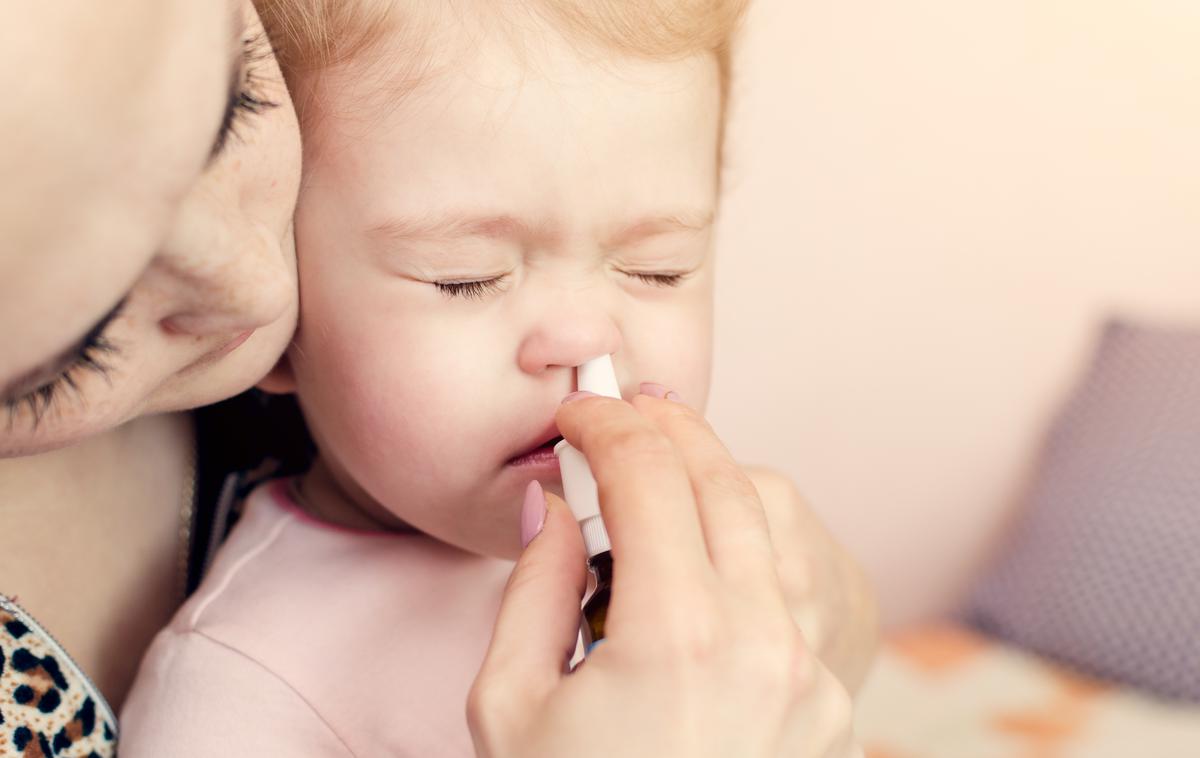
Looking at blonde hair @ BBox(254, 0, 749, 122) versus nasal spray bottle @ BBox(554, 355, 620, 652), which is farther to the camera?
blonde hair @ BBox(254, 0, 749, 122)

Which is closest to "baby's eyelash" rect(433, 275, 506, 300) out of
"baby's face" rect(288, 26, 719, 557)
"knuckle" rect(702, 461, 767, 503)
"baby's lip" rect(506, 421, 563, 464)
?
"baby's face" rect(288, 26, 719, 557)

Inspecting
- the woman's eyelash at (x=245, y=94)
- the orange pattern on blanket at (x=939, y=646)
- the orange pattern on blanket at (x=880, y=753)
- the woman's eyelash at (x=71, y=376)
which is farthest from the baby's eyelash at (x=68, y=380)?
the orange pattern on blanket at (x=939, y=646)

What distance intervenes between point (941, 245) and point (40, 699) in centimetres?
166

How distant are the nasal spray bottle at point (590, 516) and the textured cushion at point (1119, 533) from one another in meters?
1.34

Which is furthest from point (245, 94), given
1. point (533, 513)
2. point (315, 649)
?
point (315, 649)

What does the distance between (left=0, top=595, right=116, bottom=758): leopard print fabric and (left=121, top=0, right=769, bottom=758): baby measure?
41 mm

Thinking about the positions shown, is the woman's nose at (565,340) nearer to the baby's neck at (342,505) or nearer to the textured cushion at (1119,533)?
the baby's neck at (342,505)

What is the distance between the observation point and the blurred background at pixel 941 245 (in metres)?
1.85

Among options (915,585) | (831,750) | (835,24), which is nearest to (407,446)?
(831,750)

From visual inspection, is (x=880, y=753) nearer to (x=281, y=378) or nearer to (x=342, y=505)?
(x=342, y=505)

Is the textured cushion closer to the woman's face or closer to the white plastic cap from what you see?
the white plastic cap

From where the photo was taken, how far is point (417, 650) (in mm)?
904

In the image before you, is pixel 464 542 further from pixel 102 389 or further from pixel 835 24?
pixel 835 24

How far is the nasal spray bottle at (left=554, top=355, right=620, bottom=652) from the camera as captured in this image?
693 mm
